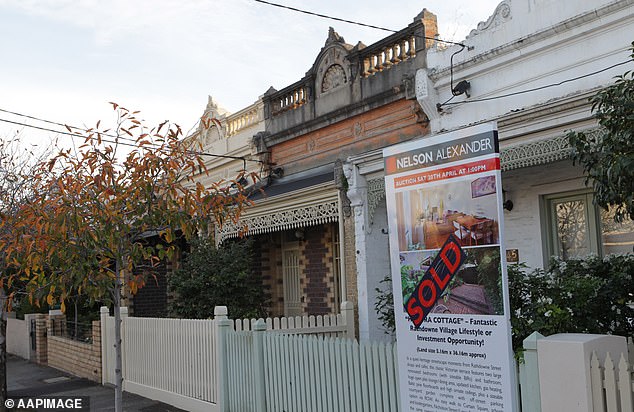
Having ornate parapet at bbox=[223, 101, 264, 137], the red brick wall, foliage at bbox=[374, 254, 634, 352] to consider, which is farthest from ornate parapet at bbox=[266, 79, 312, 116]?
foliage at bbox=[374, 254, 634, 352]

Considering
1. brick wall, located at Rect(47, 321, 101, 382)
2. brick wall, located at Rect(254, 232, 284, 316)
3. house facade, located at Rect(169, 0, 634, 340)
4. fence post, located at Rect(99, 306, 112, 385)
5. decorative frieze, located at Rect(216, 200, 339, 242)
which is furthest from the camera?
brick wall, located at Rect(254, 232, 284, 316)

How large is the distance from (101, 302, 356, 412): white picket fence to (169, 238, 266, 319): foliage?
978mm

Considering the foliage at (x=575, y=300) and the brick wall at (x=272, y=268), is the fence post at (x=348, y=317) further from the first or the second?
the brick wall at (x=272, y=268)

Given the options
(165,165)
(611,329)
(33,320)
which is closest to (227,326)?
(165,165)

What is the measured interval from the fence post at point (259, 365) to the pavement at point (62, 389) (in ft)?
8.04

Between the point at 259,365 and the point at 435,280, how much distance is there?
13.5 feet

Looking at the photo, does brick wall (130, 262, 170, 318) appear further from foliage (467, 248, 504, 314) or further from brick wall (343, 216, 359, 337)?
foliage (467, 248, 504, 314)

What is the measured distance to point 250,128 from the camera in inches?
609

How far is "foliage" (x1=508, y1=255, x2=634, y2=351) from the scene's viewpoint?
5918mm

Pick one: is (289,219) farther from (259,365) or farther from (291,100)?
(259,365)

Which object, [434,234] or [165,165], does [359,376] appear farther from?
[165,165]

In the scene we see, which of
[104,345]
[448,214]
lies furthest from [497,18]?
[104,345]

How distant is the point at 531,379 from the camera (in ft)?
14.6

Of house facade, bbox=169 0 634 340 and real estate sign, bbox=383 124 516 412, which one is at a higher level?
house facade, bbox=169 0 634 340
